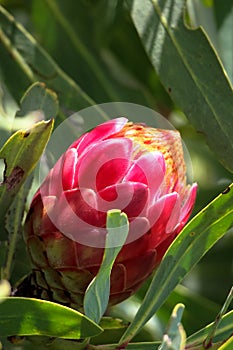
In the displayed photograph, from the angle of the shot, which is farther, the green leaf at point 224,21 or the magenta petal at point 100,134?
the green leaf at point 224,21

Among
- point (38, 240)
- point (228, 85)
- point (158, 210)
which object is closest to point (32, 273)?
point (38, 240)

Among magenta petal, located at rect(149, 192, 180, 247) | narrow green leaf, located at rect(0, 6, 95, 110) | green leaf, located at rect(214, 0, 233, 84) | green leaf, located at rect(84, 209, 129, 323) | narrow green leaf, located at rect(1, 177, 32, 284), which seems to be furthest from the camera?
green leaf, located at rect(214, 0, 233, 84)

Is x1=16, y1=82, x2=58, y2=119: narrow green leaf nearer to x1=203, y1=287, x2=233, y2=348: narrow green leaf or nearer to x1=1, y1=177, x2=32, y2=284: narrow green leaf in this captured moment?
x1=1, y1=177, x2=32, y2=284: narrow green leaf

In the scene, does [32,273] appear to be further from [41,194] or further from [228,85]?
[228,85]

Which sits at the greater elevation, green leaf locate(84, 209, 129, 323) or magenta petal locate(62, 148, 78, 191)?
magenta petal locate(62, 148, 78, 191)

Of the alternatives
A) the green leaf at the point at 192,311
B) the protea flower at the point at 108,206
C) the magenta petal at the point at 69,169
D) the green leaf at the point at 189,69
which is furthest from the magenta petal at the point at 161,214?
the green leaf at the point at 192,311

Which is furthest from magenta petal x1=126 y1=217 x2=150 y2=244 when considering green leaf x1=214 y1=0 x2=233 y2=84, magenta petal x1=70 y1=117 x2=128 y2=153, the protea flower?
green leaf x1=214 y1=0 x2=233 y2=84

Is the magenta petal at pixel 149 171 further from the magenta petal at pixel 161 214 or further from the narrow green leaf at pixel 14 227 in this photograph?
the narrow green leaf at pixel 14 227
